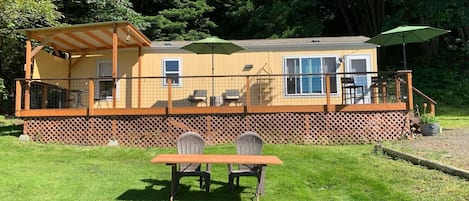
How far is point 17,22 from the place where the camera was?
1395 cm

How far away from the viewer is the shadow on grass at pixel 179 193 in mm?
6094

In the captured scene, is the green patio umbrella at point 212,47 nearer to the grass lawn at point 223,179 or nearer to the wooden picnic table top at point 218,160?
the grass lawn at point 223,179

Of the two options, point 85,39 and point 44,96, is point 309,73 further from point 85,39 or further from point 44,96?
point 44,96

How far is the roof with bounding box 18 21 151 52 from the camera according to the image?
35.8 feet

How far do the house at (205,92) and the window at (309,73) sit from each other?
0.03 meters

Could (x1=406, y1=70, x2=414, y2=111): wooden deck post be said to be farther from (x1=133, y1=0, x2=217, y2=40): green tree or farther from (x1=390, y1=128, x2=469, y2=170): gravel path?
(x1=133, y1=0, x2=217, y2=40): green tree

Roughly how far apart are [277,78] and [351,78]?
223cm

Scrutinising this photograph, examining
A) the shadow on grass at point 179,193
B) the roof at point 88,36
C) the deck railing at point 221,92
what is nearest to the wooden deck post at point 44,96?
the deck railing at point 221,92

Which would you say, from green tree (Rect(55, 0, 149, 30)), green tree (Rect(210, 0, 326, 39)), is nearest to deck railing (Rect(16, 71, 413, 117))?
green tree (Rect(55, 0, 149, 30))

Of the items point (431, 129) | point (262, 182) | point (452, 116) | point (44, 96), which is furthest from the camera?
point (452, 116)

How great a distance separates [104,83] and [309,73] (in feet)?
21.2

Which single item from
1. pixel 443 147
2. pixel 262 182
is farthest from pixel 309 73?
pixel 262 182

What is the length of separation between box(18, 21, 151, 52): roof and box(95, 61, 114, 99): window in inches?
21.6

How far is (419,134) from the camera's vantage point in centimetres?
1071
